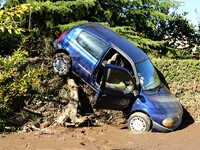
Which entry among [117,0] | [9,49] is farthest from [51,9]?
[117,0]

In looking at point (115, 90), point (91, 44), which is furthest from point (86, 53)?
point (115, 90)

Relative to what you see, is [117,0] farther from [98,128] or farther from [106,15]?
[98,128]

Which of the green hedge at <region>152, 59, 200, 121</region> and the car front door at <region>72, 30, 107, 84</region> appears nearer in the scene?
the car front door at <region>72, 30, 107, 84</region>

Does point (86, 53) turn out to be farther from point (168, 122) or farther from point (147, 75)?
point (168, 122)

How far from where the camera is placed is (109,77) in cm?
1030

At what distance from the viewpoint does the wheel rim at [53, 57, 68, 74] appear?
11.9m

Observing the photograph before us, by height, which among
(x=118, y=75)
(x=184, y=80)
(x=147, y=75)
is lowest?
(x=184, y=80)

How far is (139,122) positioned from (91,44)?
2.71 meters

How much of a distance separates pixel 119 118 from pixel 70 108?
1.70 meters

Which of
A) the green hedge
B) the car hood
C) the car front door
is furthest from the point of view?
the green hedge

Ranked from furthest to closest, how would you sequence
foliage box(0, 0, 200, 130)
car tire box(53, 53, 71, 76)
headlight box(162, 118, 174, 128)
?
1. car tire box(53, 53, 71, 76)
2. headlight box(162, 118, 174, 128)
3. foliage box(0, 0, 200, 130)

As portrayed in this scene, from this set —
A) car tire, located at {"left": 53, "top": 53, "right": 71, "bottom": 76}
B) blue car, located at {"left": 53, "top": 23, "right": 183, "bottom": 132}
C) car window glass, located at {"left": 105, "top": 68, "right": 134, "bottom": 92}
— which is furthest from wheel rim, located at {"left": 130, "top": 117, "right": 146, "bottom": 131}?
car tire, located at {"left": 53, "top": 53, "right": 71, "bottom": 76}

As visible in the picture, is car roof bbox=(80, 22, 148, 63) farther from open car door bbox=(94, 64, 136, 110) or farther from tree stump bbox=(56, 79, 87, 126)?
tree stump bbox=(56, 79, 87, 126)

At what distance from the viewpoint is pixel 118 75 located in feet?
34.4
